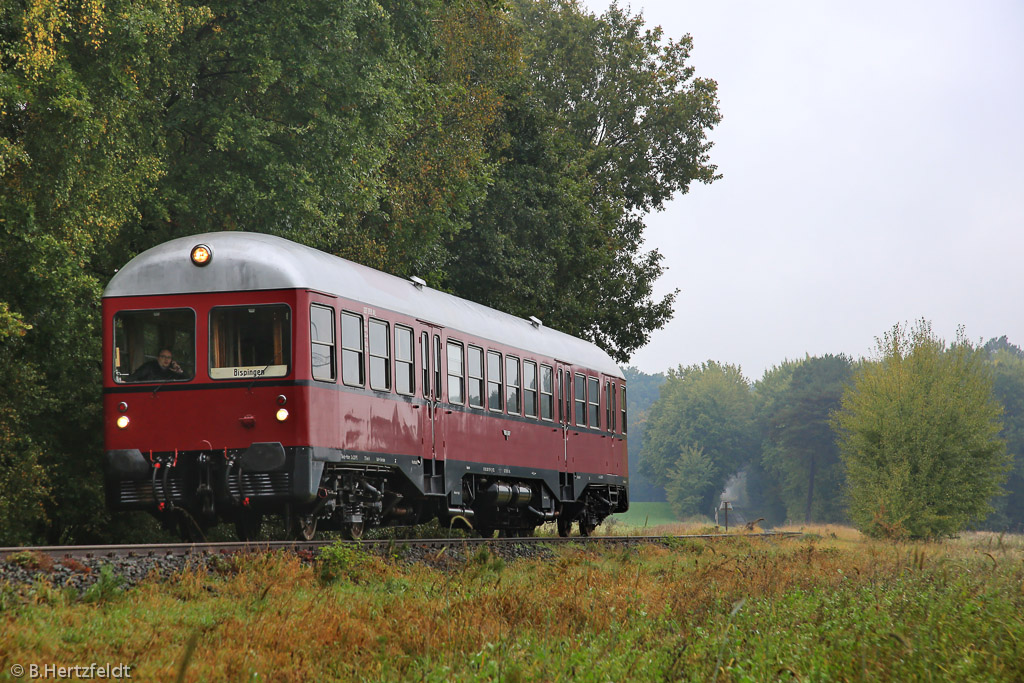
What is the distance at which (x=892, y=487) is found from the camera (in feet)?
145

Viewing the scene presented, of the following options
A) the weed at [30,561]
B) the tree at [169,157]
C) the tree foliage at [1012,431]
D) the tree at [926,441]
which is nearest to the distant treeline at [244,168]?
the tree at [169,157]

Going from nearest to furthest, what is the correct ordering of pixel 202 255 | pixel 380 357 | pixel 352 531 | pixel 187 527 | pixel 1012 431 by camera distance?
1. pixel 202 255
2. pixel 187 527
3. pixel 352 531
4. pixel 380 357
5. pixel 1012 431

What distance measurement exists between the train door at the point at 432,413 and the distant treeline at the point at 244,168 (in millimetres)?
5070

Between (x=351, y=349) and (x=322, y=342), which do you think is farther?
(x=351, y=349)

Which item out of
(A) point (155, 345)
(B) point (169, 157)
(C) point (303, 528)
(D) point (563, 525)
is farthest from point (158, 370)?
(D) point (563, 525)

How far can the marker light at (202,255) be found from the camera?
1310cm

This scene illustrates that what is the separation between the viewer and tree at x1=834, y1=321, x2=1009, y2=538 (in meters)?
44.2

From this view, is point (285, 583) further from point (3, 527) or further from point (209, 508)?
point (3, 527)

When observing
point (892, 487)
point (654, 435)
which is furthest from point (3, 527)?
point (654, 435)

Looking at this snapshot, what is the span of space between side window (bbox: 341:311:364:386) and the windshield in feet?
2.77

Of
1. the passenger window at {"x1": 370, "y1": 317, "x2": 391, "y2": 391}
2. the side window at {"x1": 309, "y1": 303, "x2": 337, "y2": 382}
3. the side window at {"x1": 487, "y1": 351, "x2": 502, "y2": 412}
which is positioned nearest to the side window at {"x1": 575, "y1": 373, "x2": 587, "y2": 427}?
the side window at {"x1": 487, "y1": 351, "x2": 502, "y2": 412}

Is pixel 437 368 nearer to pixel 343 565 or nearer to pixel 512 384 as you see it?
pixel 512 384

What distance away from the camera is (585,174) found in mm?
35438

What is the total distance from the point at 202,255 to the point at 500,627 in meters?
6.26
